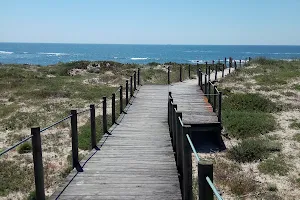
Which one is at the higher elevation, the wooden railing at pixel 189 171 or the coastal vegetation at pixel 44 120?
the wooden railing at pixel 189 171

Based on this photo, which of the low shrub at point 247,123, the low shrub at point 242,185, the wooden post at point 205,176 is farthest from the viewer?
the low shrub at point 247,123

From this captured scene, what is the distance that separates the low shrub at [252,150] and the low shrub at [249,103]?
5827 millimetres

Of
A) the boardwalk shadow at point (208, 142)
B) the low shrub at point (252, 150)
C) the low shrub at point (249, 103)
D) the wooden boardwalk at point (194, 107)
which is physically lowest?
the boardwalk shadow at point (208, 142)

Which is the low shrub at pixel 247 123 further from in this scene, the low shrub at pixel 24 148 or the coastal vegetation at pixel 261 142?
the low shrub at pixel 24 148

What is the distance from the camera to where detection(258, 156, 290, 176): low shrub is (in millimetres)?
10273

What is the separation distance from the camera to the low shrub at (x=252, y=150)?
1162 centimetres

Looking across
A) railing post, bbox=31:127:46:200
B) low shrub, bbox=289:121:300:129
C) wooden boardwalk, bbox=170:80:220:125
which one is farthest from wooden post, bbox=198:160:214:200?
low shrub, bbox=289:121:300:129

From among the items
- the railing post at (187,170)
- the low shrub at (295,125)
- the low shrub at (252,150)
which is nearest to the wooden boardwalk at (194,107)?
the low shrub at (252,150)

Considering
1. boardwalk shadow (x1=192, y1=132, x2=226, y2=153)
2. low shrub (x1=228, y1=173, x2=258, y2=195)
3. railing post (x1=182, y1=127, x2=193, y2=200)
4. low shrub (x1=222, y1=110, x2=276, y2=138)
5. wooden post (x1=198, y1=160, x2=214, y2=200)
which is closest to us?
wooden post (x1=198, y1=160, x2=214, y2=200)

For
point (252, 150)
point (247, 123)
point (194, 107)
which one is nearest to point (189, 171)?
point (252, 150)

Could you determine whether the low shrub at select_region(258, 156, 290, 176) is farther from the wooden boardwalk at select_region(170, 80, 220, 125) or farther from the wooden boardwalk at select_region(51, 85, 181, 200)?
the wooden boardwalk at select_region(51, 85, 181, 200)

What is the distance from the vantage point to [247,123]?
15172 millimetres

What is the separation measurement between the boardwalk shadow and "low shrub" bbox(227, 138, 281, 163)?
75cm

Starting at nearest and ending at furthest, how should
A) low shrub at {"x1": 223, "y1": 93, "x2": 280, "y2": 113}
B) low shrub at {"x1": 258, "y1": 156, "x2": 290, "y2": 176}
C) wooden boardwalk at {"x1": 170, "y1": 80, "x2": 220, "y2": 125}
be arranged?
low shrub at {"x1": 258, "y1": 156, "x2": 290, "y2": 176} → wooden boardwalk at {"x1": 170, "y1": 80, "x2": 220, "y2": 125} → low shrub at {"x1": 223, "y1": 93, "x2": 280, "y2": 113}
